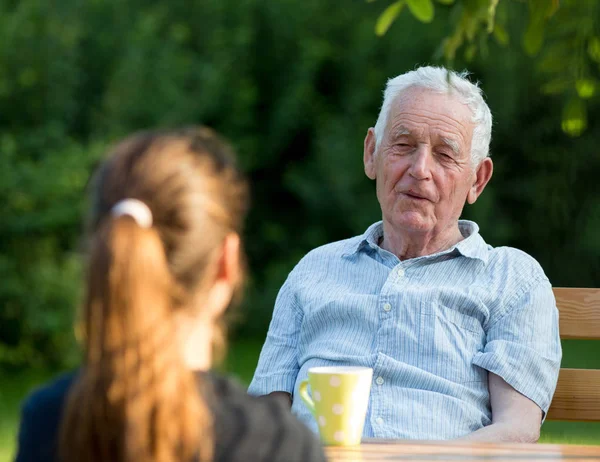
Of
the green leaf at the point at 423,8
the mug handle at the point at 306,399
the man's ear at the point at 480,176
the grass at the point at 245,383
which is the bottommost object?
the grass at the point at 245,383

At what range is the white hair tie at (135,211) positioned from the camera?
1298 mm

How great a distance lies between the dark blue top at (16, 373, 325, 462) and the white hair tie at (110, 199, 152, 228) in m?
0.22

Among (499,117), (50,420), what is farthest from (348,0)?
(50,420)

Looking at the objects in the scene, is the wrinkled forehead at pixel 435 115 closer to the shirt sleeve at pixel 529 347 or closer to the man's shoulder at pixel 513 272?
the man's shoulder at pixel 513 272

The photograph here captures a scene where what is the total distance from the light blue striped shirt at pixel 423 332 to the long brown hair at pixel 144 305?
1264 millimetres

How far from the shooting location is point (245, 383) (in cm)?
654

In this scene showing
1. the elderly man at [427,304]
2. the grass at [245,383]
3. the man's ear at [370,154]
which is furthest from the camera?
the grass at [245,383]

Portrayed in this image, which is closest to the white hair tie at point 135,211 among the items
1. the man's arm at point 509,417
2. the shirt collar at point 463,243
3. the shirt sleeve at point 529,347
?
the man's arm at point 509,417

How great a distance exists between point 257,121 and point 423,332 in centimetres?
741

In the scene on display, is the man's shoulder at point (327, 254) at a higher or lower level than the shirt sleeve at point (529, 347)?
higher

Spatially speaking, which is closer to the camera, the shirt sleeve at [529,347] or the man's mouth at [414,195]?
the shirt sleeve at [529,347]

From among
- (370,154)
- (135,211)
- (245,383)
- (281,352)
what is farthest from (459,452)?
(245,383)

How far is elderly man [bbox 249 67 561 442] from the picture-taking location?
99.3 inches

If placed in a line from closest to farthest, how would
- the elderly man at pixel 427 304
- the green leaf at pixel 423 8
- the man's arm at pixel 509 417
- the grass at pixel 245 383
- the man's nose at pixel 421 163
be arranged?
the green leaf at pixel 423 8 → the man's arm at pixel 509 417 → the elderly man at pixel 427 304 → the man's nose at pixel 421 163 → the grass at pixel 245 383
